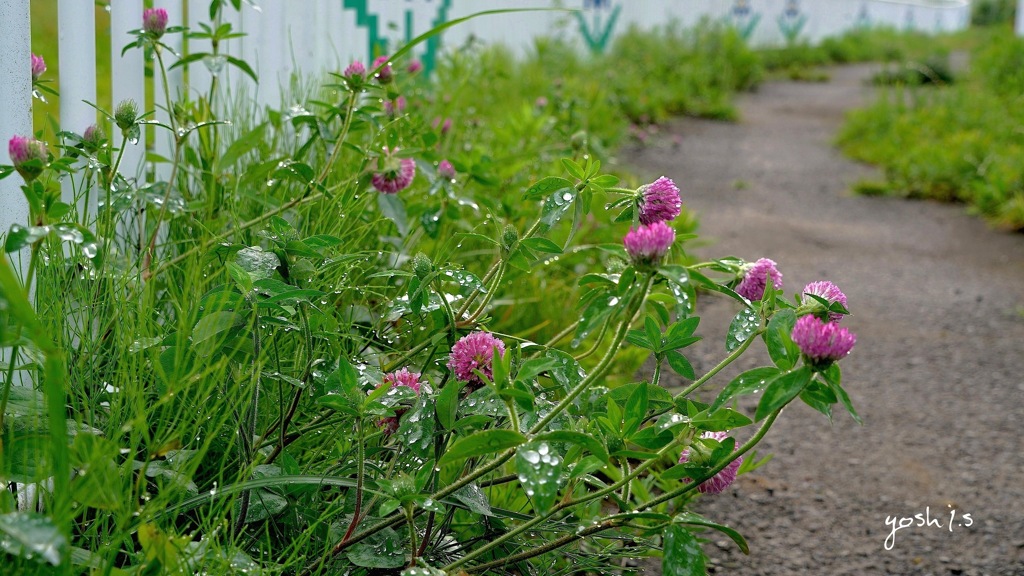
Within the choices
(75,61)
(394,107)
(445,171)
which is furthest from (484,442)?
(394,107)

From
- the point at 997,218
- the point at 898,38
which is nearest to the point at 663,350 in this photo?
the point at 997,218

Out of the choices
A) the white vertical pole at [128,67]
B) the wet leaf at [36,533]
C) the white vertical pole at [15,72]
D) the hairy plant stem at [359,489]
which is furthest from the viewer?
the white vertical pole at [128,67]

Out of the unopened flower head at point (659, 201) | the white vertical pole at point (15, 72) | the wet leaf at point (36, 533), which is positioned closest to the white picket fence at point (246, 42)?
the white vertical pole at point (15, 72)

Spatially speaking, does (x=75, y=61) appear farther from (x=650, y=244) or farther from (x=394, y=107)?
(x=650, y=244)

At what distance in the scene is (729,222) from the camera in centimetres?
407

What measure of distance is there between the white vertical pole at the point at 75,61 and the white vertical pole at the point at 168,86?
0.90ft

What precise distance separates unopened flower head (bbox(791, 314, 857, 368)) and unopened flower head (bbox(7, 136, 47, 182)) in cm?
81

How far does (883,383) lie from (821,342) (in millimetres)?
1808

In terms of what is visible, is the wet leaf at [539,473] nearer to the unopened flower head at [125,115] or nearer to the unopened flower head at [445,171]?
the unopened flower head at [125,115]

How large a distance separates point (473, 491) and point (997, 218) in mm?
3870

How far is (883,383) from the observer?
2496 millimetres

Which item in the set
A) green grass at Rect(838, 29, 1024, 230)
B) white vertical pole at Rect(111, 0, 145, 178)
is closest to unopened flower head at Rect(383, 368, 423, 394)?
white vertical pole at Rect(111, 0, 145, 178)

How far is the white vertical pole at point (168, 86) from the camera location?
1.88 metres

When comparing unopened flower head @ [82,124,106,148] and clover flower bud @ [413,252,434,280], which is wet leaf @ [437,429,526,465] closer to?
clover flower bud @ [413,252,434,280]
